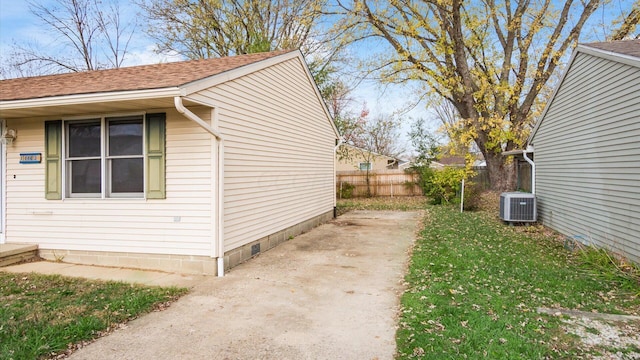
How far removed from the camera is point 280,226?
8.08m

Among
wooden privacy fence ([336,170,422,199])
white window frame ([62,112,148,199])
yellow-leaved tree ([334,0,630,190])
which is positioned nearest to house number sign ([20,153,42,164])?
white window frame ([62,112,148,199])

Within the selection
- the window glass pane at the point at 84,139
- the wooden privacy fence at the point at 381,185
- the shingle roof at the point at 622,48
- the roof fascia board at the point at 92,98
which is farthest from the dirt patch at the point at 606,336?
the wooden privacy fence at the point at 381,185

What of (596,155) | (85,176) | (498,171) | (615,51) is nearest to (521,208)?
(596,155)

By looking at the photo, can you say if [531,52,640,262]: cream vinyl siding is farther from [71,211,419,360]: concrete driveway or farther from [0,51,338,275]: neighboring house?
[0,51,338,275]: neighboring house

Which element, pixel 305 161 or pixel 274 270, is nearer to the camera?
pixel 274 270

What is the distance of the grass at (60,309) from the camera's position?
324cm

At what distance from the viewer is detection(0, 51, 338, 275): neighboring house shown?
5543mm

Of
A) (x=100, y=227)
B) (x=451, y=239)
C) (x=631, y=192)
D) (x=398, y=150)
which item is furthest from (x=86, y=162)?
(x=398, y=150)

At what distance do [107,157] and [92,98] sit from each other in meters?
1.20

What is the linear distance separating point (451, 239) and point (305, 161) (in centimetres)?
418

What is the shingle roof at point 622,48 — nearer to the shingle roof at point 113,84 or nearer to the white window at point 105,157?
the shingle roof at point 113,84

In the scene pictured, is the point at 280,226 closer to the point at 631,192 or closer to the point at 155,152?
the point at 155,152

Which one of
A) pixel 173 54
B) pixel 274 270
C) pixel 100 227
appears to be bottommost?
pixel 274 270

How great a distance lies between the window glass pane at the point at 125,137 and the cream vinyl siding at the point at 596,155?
25.0 feet
